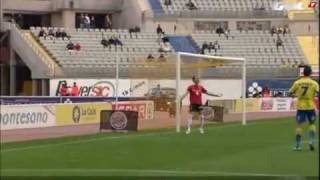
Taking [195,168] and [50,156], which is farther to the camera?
[50,156]

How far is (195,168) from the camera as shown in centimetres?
1339

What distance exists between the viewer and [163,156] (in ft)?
51.8

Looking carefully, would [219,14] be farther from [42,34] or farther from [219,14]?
[42,34]

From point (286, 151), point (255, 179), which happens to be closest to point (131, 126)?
point (286, 151)

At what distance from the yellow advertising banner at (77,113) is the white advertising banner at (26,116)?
48 cm

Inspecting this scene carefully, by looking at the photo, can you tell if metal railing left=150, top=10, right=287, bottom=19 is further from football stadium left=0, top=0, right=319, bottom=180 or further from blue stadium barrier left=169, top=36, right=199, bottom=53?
blue stadium barrier left=169, top=36, right=199, bottom=53

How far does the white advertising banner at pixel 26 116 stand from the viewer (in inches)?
918

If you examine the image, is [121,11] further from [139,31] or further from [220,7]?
[220,7]

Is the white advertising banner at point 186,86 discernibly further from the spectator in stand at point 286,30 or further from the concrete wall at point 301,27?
the concrete wall at point 301,27

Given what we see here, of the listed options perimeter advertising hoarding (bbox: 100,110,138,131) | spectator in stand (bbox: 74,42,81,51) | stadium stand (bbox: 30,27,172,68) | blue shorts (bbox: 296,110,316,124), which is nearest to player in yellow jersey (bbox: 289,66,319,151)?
blue shorts (bbox: 296,110,316,124)

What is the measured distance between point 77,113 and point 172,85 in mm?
15653

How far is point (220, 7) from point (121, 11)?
23.8 feet

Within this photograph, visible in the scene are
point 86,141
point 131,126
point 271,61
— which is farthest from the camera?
point 271,61

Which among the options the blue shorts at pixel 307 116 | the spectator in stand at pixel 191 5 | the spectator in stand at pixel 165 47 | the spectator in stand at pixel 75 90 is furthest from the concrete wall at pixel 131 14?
the blue shorts at pixel 307 116
